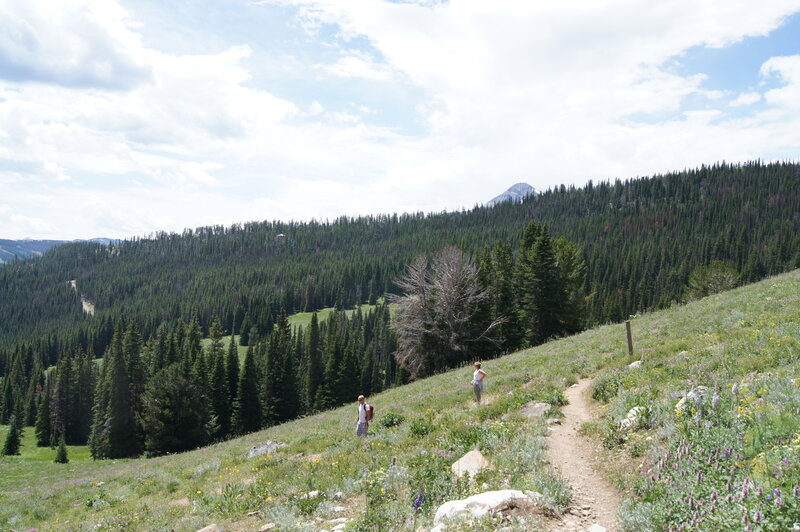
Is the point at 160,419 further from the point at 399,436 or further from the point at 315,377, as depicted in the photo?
the point at 399,436

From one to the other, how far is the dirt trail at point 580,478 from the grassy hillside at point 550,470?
0.28 metres

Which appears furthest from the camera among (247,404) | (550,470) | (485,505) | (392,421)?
(247,404)

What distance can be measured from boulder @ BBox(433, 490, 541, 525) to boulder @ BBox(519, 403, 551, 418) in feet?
16.9

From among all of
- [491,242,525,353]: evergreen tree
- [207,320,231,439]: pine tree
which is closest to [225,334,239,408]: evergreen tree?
[207,320,231,439]: pine tree

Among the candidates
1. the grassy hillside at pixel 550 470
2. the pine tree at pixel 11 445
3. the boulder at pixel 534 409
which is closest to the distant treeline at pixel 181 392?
the pine tree at pixel 11 445

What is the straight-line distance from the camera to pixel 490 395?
54.6ft

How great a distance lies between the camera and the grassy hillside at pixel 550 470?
556 cm

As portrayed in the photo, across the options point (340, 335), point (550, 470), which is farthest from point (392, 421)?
point (340, 335)

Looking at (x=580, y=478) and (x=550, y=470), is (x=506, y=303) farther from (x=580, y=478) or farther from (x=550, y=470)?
(x=550, y=470)

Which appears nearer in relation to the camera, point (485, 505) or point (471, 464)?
point (485, 505)

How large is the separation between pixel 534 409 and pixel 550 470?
4.63 m

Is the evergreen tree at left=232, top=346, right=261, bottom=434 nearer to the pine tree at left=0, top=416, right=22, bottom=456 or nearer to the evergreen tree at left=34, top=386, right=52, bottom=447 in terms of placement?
the pine tree at left=0, top=416, right=22, bottom=456

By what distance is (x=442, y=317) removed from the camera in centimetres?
3903

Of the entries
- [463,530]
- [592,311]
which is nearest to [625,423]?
[463,530]
